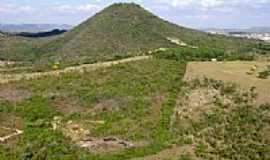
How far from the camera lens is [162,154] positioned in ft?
77.8

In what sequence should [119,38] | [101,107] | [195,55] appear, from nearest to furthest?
1. [101,107]
2. [195,55]
3. [119,38]

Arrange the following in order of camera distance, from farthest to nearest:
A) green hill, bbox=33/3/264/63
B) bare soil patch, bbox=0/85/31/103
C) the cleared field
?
1. green hill, bbox=33/3/264/63
2. the cleared field
3. bare soil patch, bbox=0/85/31/103

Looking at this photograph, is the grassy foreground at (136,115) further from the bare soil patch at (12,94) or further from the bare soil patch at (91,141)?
the bare soil patch at (91,141)

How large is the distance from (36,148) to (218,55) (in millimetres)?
29942

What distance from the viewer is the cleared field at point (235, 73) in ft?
112

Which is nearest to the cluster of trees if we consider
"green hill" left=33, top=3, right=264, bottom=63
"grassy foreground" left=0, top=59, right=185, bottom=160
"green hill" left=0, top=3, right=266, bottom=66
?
"grassy foreground" left=0, top=59, right=185, bottom=160

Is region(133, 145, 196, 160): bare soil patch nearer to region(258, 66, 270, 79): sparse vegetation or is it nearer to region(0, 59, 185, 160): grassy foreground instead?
region(0, 59, 185, 160): grassy foreground

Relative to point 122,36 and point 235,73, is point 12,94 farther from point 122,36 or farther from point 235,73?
point 122,36

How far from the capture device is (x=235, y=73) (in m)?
39.5

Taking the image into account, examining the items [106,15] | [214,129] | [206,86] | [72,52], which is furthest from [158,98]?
[106,15]

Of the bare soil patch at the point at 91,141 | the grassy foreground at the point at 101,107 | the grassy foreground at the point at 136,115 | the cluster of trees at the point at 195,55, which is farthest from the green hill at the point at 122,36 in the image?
the bare soil patch at the point at 91,141

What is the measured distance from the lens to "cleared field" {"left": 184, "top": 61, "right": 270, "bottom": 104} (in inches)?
1350

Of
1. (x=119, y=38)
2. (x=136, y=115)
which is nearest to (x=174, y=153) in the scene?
(x=136, y=115)

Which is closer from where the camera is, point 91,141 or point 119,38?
point 91,141
